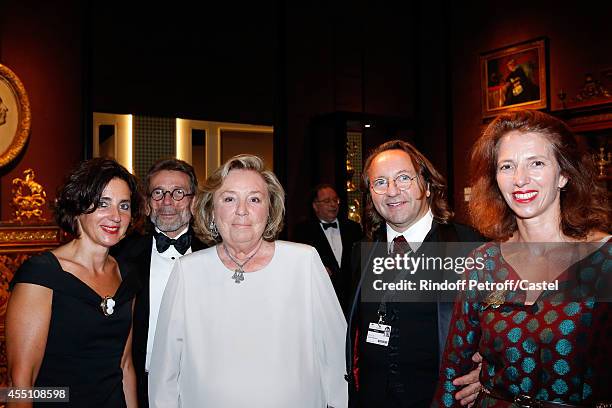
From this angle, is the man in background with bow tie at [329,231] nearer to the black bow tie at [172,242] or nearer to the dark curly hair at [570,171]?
the black bow tie at [172,242]

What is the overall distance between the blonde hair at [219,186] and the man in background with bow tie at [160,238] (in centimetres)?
43

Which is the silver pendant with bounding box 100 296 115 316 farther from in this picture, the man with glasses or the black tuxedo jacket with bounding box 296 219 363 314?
the black tuxedo jacket with bounding box 296 219 363 314

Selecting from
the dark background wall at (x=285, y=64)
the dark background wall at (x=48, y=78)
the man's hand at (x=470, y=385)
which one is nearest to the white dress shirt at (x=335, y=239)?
the dark background wall at (x=285, y=64)

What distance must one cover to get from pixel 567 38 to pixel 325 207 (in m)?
3.89

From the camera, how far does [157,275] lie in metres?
→ 2.81

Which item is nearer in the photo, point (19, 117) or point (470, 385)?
point (470, 385)

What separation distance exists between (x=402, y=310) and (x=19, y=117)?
5.03 meters

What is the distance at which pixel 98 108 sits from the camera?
6.54 meters

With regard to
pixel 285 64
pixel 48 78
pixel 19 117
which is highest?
pixel 285 64

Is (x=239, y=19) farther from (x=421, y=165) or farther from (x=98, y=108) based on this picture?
(x=421, y=165)

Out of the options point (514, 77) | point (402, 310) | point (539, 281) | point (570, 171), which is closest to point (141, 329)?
point (402, 310)

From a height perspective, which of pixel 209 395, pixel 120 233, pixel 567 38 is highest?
pixel 567 38

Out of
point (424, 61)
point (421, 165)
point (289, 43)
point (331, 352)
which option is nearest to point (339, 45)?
point (289, 43)

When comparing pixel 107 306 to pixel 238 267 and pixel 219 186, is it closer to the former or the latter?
pixel 238 267
